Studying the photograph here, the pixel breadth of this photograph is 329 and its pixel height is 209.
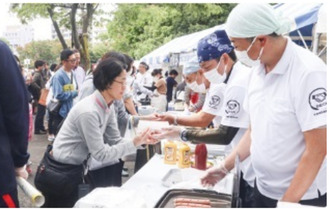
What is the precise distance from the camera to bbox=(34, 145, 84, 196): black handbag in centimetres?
223

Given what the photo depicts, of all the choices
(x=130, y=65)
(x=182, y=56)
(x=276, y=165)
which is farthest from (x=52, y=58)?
(x=276, y=165)

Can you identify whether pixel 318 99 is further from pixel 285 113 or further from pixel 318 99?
pixel 285 113

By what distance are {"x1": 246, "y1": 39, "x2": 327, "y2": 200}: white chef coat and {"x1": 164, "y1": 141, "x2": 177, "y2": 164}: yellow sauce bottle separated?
1.15 m

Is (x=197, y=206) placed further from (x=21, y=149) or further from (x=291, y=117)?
(x=21, y=149)

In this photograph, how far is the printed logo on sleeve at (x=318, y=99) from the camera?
52.5 inches

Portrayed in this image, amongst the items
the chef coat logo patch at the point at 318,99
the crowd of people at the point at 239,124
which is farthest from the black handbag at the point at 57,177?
the chef coat logo patch at the point at 318,99

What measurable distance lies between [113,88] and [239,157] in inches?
38.7

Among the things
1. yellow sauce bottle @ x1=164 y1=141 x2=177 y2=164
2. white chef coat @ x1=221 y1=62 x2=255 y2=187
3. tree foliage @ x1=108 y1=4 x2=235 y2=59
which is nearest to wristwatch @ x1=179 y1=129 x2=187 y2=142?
yellow sauce bottle @ x1=164 y1=141 x2=177 y2=164

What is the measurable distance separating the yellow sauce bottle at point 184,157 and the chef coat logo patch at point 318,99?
1.43 meters

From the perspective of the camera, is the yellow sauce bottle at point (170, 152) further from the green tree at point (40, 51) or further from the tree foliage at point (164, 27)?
the green tree at point (40, 51)

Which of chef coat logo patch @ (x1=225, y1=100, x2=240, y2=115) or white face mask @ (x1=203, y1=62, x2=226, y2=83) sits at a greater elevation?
white face mask @ (x1=203, y1=62, x2=226, y2=83)

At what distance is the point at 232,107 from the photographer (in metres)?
2.06

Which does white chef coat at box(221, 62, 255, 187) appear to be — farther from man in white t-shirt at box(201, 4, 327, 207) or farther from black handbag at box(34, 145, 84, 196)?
black handbag at box(34, 145, 84, 196)

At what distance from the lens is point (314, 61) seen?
142cm
